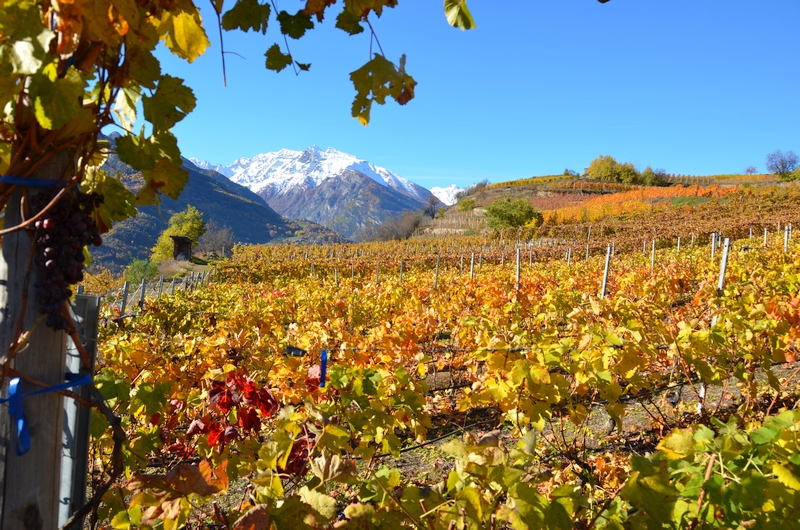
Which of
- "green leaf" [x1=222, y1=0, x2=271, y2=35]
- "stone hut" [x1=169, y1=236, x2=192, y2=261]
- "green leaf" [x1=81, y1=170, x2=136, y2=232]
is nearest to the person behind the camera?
"green leaf" [x1=81, y1=170, x2=136, y2=232]

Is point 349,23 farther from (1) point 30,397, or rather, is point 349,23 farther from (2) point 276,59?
(1) point 30,397

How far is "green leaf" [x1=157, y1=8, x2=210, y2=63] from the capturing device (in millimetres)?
1028

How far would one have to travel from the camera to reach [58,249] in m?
0.83

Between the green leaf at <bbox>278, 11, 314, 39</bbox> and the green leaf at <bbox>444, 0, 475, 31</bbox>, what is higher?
the green leaf at <bbox>278, 11, 314, 39</bbox>

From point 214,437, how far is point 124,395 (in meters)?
0.64

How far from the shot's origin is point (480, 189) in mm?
91938

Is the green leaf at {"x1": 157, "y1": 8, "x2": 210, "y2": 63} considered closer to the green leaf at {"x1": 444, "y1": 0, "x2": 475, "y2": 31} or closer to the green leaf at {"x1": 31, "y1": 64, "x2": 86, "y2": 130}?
the green leaf at {"x1": 31, "y1": 64, "x2": 86, "y2": 130}

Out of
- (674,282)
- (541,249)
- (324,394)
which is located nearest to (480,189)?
(541,249)

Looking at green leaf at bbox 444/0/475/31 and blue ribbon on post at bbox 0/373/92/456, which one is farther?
green leaf at bbox 444/0/475/31

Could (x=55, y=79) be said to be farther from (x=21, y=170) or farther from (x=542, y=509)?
(x=542, y=509)

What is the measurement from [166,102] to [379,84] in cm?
48

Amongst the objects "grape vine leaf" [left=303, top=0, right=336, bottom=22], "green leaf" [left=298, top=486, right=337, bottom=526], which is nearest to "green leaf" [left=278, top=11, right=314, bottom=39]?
"grape vine leaf" [left=303, top=0, right=336, bottom=22]

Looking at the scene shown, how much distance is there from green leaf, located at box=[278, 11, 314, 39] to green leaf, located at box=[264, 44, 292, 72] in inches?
2.0

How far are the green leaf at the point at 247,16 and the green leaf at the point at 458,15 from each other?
503mm
